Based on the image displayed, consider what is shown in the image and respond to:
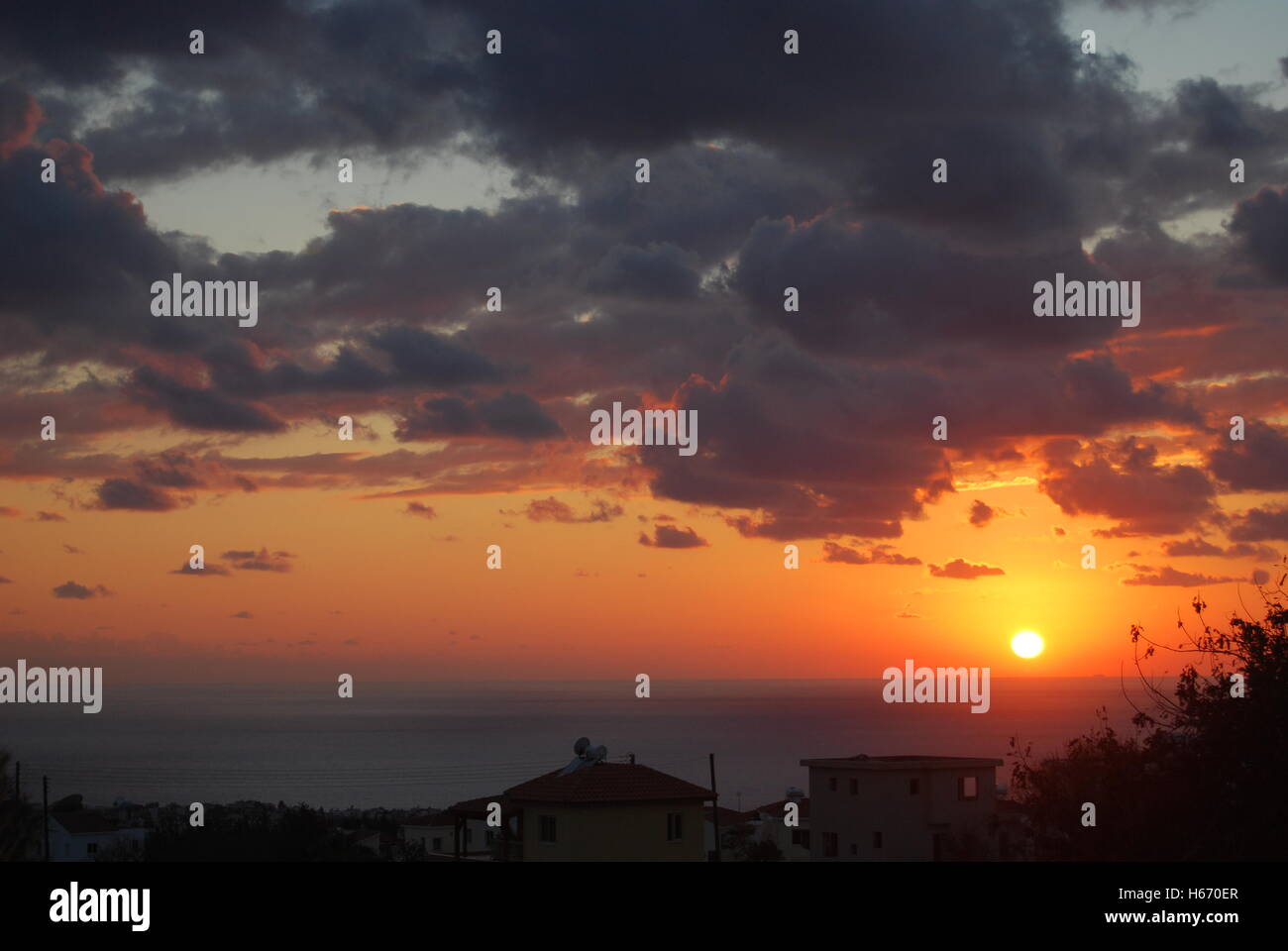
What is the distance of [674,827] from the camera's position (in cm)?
4297

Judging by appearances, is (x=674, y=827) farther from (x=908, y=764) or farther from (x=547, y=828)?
(x=908, y=764)

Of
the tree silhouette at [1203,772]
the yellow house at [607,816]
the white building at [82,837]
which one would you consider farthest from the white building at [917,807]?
the white building at [82,837]

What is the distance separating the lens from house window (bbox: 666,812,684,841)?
42719 mm

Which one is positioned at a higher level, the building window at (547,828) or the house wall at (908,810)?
the building window at (547,828)

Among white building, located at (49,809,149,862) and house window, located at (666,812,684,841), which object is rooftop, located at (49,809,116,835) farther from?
house window, located at (666,812,684,841)

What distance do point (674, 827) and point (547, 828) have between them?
4613 mm

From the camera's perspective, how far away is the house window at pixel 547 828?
41.3 metres

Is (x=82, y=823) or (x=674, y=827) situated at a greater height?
(x=674, y=827)

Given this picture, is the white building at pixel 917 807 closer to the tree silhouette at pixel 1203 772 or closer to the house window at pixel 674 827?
the house window at pixel 674 827

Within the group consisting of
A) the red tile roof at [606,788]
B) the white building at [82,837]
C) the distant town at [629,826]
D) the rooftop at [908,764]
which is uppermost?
the red tile roof at [606,788]

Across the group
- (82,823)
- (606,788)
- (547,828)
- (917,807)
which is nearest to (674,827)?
(606,788)
